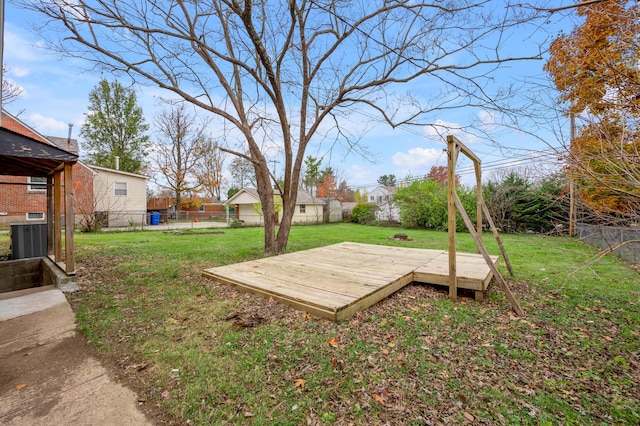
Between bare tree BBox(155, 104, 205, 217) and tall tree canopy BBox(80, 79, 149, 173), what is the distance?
407cm

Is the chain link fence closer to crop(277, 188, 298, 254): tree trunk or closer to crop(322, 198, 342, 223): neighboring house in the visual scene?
crop(277, 188, 298, 254): tree trunk

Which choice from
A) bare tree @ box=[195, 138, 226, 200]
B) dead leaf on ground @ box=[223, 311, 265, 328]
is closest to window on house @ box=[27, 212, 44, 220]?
bare tree @ box=[195, 138, 226, 200]

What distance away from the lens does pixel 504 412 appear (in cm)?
174

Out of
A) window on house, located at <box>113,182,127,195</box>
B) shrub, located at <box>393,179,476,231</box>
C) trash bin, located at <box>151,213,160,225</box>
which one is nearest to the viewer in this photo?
shrub, located at <box>393,179,476,231</box>

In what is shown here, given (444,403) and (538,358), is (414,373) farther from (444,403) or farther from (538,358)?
(538,358)

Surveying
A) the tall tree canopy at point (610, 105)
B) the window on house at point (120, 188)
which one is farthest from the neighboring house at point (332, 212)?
the tall tree canopy at point (610, 105)

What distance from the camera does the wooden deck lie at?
10.6 ft

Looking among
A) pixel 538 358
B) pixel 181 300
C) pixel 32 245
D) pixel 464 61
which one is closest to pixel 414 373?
pixel 538 358

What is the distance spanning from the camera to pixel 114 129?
25.1 meters

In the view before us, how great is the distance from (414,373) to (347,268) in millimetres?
2529

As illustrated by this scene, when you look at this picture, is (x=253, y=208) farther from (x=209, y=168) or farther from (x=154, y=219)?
(x=209, y=168)

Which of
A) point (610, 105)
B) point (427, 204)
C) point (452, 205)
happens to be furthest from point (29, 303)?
point (427, 204)

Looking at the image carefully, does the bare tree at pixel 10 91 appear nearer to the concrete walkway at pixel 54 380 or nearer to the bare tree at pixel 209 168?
the bare tree at pixel 209 168

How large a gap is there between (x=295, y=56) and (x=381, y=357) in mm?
6573
